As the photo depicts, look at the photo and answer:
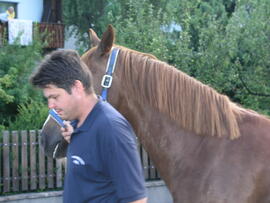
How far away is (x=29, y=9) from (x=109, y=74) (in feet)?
56.2

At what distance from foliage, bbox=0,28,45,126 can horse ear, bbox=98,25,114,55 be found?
13.5 ft

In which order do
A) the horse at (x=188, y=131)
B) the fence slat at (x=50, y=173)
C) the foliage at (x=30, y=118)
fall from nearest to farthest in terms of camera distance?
the horse at (x=188, y=131) < the fence slat at (x=50, y=173) < the foliage at (x=30, y=118)

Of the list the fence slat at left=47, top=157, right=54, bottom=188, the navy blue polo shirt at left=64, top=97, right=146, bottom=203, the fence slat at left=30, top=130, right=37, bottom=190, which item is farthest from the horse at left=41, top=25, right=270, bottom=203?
the fence slat at left=47, top=157, right=54, bottom=188

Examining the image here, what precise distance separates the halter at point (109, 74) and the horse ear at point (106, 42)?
2.1 inches

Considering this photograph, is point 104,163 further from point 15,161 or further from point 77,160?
point 15,161

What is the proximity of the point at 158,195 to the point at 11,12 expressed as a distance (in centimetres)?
1154

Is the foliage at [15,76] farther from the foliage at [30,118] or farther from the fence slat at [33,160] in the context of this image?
the fence slat at [33,160]

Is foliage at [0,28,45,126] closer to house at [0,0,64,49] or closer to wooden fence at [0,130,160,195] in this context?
wooden fence at [0,130,160,195]

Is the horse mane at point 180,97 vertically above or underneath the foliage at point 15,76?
above

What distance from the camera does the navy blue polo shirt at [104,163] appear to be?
6.15 ft

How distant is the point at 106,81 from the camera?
290 centimetres

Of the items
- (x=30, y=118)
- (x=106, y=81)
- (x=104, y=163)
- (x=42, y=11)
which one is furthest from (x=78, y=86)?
(x=42, y=11)

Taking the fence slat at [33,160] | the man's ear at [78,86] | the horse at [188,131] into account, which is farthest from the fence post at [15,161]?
the man's ear at [78,86]

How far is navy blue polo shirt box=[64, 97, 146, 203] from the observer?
1876 millimetres
